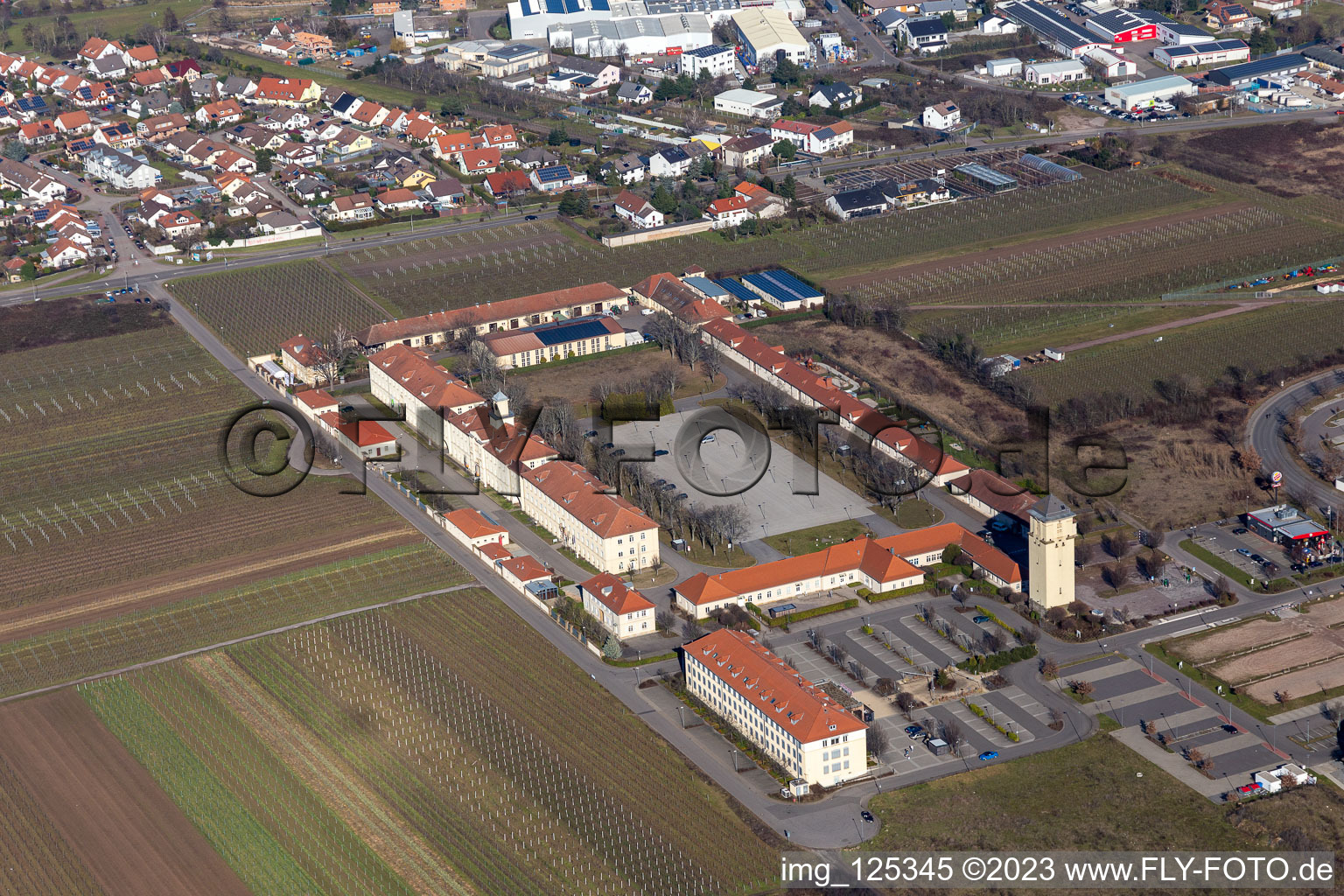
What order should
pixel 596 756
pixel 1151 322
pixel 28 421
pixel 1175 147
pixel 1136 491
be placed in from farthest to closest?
1. pixel 1175 147
2. pixel 1151 322
3. pixel 28 421
4. pixel 1136 491
5. pixel 596 756

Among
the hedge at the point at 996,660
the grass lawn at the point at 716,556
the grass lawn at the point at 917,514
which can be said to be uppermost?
the grass lawn at the point at 917,514

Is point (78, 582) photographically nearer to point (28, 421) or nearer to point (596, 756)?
point (28, 421)

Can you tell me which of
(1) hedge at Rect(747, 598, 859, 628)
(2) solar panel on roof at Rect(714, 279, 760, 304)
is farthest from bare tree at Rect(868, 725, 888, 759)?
(2) solar panel on roof at Rect(714, 279, 760, 304)

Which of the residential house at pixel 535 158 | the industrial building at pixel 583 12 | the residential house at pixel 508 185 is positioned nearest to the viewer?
the residential house at pixel 508 185

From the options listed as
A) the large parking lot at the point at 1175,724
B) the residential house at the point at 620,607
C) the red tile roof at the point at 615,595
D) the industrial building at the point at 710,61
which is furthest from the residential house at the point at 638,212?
the large parking lot at the point at 1175,724

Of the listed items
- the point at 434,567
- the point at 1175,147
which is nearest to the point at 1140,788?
the point at 434,567

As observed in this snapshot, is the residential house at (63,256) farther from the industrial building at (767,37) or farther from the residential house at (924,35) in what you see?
the residential house at (924,35)
